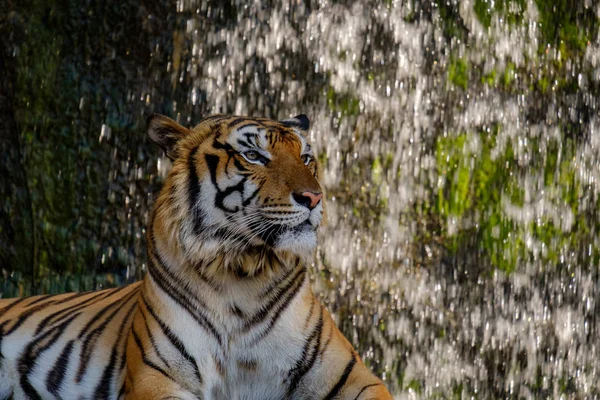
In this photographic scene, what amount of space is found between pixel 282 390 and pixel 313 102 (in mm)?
2184

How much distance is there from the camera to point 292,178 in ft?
10.2

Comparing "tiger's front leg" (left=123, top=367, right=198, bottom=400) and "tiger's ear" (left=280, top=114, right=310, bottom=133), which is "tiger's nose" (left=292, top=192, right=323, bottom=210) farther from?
"tiger's front leg" (left=123, top=367, right=198, bottom=400)

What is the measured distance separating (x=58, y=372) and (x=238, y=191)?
1.19m

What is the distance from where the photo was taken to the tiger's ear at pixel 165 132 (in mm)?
3303

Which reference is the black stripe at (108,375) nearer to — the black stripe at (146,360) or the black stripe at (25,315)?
the black stripe at (146,360)

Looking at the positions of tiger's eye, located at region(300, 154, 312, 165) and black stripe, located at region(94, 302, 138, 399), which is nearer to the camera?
tiger's eye, located at region(300, 154, 312, 165)

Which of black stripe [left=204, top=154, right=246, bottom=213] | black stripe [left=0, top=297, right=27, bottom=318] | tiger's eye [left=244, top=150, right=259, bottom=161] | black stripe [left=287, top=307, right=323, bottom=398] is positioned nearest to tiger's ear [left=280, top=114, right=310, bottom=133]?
tiger's eye [left=244, top=150, right=259, bottom=161]

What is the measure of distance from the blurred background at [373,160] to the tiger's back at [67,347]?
843 mm

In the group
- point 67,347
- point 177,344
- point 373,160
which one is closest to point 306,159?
point 177,344

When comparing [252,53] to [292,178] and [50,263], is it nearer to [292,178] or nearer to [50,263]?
[50,263]

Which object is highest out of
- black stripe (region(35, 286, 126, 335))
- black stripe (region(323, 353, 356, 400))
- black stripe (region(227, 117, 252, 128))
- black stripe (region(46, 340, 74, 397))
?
black stripe (region(227, 117, 252, 128))

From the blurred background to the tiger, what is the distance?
1.58m

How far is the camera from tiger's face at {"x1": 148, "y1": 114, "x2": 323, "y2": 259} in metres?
3.06

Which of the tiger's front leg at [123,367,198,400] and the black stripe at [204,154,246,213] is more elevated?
the black stripe at [204,154,246,213]
